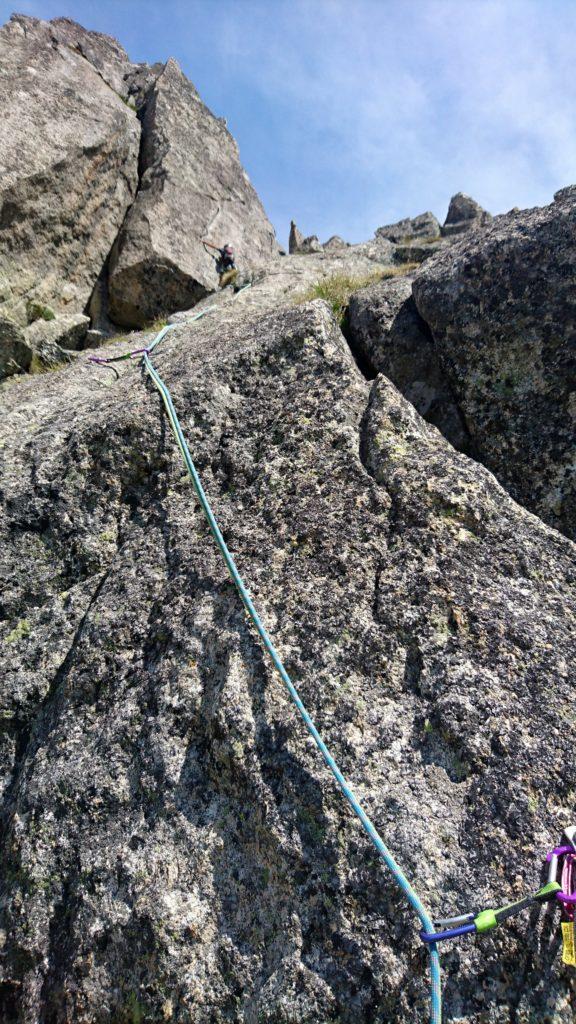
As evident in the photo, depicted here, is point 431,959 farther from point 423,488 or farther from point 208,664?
point 423,488

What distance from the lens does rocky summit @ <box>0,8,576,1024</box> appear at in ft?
8.68

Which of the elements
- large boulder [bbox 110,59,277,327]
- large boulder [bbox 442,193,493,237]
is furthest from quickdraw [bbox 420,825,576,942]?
large boulder [bbox 442,193,493,237]

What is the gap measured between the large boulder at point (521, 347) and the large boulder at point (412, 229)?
11905mm

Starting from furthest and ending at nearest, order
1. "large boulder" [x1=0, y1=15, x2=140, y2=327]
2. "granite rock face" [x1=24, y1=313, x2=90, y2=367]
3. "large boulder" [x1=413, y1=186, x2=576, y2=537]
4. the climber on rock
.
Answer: the climber on rock
"large boulder" [x1=0, y1=15, x2=140, y2=327]
"granite rock face" [x1=24, y1=313, x2=90, y2=367]
"large boulder" [x1=413, y1=186, x2=576, y2=537]

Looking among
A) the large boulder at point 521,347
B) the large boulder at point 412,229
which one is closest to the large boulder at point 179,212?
the large boulder at point 412,229

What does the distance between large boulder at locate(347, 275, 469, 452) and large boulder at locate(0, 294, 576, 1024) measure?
3.43 feet

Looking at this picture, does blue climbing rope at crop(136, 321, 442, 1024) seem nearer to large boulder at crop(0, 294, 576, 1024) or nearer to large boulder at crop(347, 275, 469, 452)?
large boulder at crop(0, 294, 576, 1024)

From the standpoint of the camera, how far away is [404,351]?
243 inches

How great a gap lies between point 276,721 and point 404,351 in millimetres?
4395

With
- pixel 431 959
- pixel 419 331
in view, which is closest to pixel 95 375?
pixel 419 331

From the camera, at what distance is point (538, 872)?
252 centimetres

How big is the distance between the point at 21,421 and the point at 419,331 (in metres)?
4.34

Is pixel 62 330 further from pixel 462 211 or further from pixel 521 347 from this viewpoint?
pixel 462 211

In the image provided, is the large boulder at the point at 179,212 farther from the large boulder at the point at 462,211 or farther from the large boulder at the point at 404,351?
the large boulder at the point at 404,351
